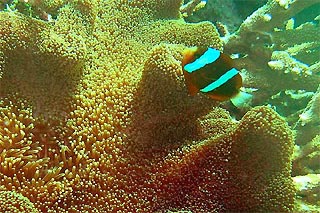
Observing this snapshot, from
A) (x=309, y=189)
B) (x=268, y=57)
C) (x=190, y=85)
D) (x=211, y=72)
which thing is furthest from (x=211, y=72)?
(x=268, y=57)

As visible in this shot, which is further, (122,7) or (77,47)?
(122,7)

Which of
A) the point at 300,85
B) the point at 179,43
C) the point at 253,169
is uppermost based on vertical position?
the point at 300,85

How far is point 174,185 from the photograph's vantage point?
1.62 meters

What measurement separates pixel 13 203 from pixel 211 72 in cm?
89

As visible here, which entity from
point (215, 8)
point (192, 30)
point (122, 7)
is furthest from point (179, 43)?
point (215, 8)

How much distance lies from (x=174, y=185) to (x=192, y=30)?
81cm

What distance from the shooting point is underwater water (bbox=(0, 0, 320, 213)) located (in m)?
1.53

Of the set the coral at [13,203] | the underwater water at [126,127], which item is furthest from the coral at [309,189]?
the coral at [13,203]

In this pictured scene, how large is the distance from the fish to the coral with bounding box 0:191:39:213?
786 mm

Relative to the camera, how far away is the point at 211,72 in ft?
5.19

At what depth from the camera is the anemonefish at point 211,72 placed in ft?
5.18

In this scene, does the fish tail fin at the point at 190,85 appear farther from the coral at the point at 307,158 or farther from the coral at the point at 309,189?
the coral at the point at 307,158

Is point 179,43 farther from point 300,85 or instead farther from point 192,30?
point 300,85

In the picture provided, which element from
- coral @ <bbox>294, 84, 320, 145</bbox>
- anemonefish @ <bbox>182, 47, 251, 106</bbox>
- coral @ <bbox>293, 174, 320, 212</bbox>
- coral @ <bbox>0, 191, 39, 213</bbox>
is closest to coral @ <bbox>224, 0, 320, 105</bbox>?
coral @ <bbox>294, 84, 320, 145</bbox>
